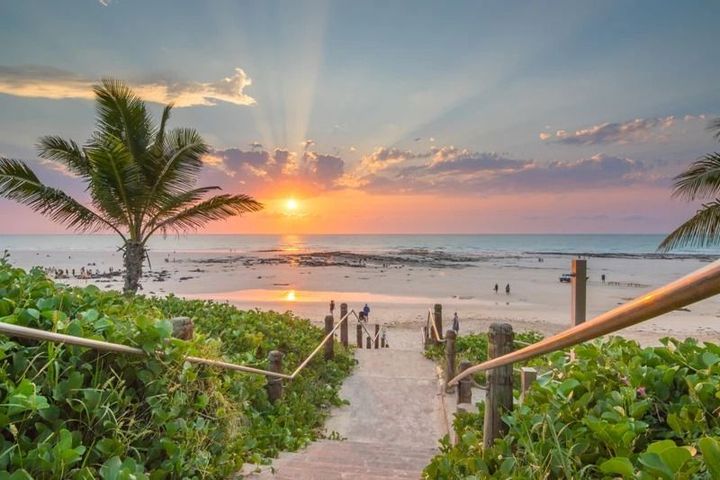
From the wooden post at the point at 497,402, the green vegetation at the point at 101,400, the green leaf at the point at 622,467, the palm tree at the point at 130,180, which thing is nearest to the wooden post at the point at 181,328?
the green vegetation at the point at 101,400

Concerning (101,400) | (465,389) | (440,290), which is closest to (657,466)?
(101,400)

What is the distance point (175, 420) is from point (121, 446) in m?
0.34

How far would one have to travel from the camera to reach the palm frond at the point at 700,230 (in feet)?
28.2

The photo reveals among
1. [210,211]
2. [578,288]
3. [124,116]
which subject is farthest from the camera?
[210,211]

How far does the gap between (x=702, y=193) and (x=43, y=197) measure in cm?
1372

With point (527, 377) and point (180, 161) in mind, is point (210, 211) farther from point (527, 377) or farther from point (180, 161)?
point (527, 377)

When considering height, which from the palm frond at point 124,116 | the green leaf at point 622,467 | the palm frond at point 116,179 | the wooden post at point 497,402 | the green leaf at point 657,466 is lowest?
the wooden post at point 497,402

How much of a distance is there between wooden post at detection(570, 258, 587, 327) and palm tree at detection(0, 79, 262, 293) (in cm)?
766

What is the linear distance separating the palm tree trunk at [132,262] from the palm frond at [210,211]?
37 centimetres

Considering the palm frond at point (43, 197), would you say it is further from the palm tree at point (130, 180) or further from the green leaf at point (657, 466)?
the green leaf at point (657, 466)

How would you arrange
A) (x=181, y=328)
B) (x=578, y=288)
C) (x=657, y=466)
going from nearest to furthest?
A: (x=657, y=466) → (x=181, y=328) → (x=578, y=288)

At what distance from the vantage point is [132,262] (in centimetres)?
954

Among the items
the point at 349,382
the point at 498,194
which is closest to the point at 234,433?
the point at 349,382

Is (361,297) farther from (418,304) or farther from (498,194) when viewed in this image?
(498,194)
